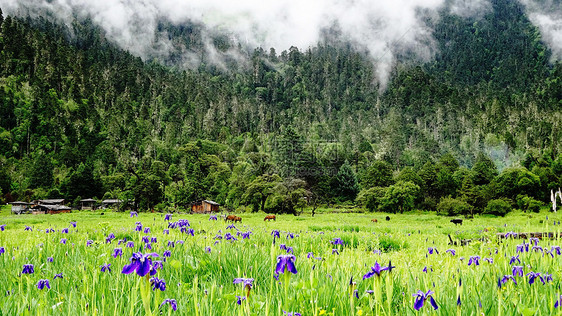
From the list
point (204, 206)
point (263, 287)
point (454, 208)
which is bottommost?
point (204, 206)

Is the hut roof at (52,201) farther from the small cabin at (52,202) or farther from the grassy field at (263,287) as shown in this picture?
the grassy field at (263,287)

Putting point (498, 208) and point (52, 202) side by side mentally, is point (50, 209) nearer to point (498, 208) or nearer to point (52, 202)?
point (52, 202)

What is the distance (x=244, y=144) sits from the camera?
472ft

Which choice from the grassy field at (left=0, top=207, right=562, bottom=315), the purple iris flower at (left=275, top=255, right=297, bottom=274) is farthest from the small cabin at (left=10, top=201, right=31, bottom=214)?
the purple iris flower at (left=275, top=255, right=297, bottom=274)

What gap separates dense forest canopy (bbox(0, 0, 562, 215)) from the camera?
71444 mm

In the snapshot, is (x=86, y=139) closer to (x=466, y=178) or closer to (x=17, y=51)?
(x=17, y=51)

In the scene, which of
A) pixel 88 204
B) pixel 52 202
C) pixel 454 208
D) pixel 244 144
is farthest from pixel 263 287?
pixel 244 144

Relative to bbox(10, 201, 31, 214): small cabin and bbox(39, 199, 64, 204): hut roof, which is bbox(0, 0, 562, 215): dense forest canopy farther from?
bbox(10, 201, 31, 214): small cabin

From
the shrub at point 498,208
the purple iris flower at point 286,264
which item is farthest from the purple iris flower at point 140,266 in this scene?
the shrub at point 498,208

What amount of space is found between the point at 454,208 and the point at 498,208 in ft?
20.6

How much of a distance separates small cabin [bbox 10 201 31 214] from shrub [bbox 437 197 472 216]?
86.0m

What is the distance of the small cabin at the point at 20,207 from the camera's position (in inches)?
3169

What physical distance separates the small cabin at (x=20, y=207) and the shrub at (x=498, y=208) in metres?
92.7

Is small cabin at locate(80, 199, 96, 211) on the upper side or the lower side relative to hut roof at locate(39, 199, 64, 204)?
lower
